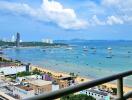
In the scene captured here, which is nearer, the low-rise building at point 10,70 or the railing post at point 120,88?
the railing post at point 120,88

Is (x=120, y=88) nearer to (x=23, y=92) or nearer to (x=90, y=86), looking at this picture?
(x=90, y=86)

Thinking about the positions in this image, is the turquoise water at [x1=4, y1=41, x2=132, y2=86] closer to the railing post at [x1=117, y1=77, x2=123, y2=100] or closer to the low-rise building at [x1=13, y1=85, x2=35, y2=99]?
the low-rise building at [x1=13, y1=85, x2=35, y2=99]

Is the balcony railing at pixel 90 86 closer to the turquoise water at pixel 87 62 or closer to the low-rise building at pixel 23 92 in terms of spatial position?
the low-rise building at pixel 23 92

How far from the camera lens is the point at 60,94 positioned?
96cm

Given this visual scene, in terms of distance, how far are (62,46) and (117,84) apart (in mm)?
88372

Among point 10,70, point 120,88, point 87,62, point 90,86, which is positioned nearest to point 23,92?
point 120,88

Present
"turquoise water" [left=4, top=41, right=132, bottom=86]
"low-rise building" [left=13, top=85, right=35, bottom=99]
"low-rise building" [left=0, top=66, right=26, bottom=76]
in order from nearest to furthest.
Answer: "low-rise building" [left=13, top=85, right=35, bottom=99], "low-rise building" [left=0, top=66, right=26, bottom=76], "turquoise water" [left=4, top=41, right=132, bottom=86]

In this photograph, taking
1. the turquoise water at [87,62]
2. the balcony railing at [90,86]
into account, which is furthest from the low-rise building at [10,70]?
the balcony railing at [90,86]

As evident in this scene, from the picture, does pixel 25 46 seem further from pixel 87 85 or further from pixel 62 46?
pixel 87 85

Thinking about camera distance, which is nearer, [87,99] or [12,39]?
[87,99]

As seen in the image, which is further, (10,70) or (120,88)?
(10,70)

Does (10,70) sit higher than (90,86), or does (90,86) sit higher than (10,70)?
(90,86)

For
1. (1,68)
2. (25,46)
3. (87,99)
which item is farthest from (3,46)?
(87,99)

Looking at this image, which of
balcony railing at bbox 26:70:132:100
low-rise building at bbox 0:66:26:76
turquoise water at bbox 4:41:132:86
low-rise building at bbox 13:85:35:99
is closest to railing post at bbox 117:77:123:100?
balcony railing at bbox 26:70:132:100
